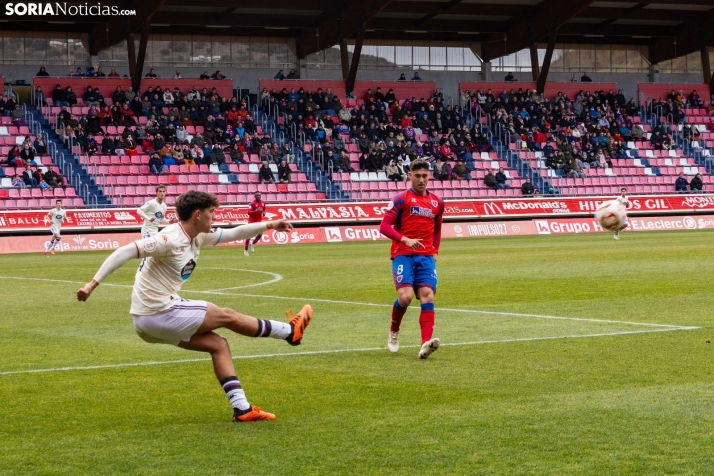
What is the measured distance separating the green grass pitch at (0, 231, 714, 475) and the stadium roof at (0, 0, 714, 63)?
3374 centimetres

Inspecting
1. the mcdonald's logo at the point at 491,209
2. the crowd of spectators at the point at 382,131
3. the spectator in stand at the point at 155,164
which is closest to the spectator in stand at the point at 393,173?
the crowd of spectators at the point at 382,131

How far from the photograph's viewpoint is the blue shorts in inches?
426

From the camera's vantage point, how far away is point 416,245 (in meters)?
10.4

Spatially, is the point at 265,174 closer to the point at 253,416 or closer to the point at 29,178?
the point at 29,178

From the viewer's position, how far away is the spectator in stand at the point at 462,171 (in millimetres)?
48125

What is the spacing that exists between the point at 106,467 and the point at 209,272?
1858 centimetres

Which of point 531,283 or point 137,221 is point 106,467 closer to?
point 531,283

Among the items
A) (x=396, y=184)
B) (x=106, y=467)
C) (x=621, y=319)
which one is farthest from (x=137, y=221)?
(x=106, y=467)

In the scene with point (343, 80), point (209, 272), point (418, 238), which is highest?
point (343, 80)

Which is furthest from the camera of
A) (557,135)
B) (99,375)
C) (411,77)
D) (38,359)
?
(411,77)

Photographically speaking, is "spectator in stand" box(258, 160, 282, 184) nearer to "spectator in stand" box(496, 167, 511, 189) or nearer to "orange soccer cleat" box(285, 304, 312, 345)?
"spectator in stand" box(496, 167, 511, 189)

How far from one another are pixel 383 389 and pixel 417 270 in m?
2.51

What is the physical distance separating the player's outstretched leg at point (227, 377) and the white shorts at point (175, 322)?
0.46 feet

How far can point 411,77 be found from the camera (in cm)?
5959
